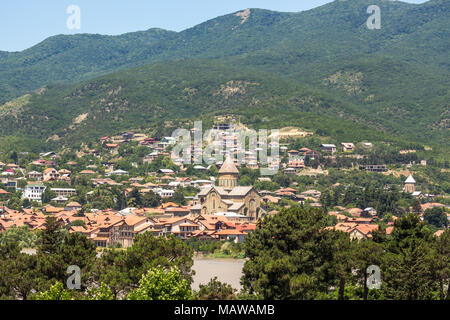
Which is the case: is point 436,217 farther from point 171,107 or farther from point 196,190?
point 171,107

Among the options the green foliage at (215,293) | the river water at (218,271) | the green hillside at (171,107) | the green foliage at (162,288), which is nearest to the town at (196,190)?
the river water at (218,271)

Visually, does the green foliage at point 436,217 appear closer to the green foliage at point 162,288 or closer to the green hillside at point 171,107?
the green hillside at point 171,107

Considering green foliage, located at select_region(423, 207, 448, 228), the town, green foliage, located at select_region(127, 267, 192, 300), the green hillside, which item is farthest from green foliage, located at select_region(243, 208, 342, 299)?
the green hillside

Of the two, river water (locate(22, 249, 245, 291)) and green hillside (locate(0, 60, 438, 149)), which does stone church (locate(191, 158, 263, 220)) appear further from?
green hillside (locate(0, 60, 438, 149))

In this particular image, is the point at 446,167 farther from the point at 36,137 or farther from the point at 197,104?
the point at 36,137

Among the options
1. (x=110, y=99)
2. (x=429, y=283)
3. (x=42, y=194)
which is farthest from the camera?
(x=110, y=99)

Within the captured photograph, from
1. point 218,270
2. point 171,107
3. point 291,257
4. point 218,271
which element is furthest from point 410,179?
point 171,107

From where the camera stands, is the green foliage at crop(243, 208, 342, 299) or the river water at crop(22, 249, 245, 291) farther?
the river water at crop(22, 249, 245, 291)
